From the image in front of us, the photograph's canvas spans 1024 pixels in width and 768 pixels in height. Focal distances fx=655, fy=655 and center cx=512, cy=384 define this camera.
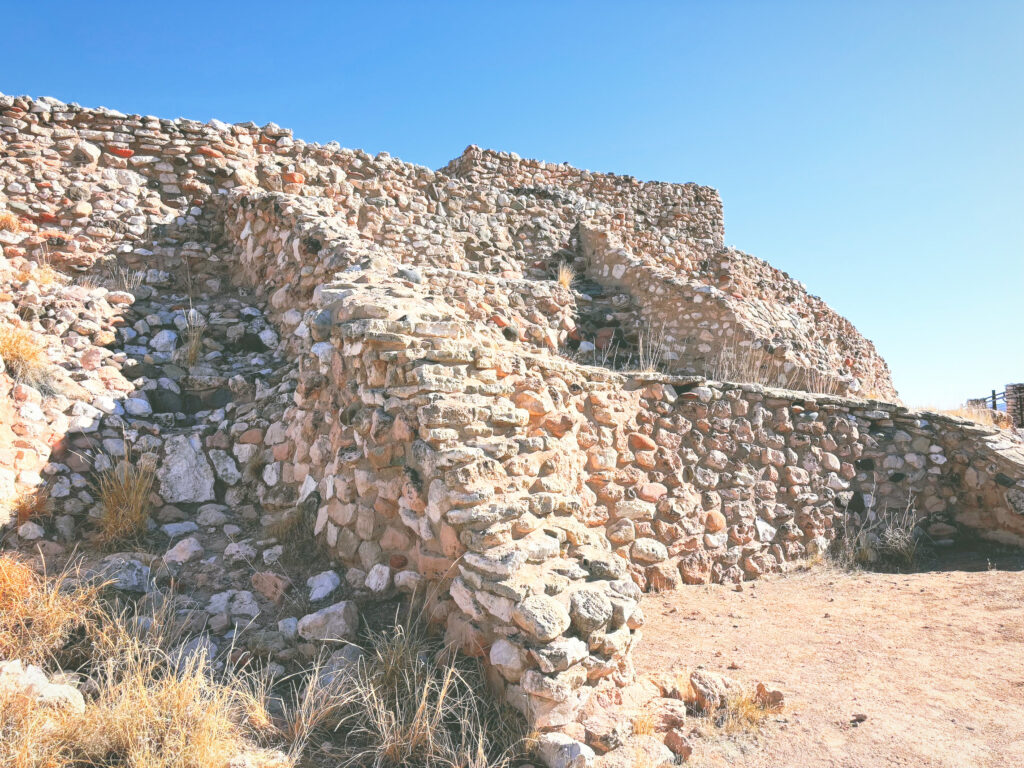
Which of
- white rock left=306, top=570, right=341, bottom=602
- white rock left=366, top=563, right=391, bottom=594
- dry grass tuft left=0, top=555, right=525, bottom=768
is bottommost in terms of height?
dry grass tuft left=0, top=555, right=525, bottom=768

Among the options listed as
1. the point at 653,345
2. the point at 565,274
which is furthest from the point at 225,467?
the point at 565,274

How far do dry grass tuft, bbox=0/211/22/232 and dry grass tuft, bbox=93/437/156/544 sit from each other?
3.32 m

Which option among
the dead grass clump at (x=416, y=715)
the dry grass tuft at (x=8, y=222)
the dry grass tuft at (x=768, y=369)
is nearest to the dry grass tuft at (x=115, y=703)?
the dead grass clump at (x=416, y=715)

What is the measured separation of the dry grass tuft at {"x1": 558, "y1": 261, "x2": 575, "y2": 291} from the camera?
8.30 m

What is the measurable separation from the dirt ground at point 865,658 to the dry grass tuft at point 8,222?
20.8 ft

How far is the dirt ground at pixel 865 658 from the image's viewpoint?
9.30 ft

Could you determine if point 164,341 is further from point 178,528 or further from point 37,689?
point 37,689

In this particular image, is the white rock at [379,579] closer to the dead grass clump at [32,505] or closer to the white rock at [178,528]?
the white rock at [178,528]

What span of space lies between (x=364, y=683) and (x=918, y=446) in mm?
5933

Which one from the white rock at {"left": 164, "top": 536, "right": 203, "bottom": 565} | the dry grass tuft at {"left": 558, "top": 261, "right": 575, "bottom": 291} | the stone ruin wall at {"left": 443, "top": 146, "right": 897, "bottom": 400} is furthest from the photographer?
the dry grass tuft at {"left": 558, "top": 261, "right": 575, "bottom": 291}

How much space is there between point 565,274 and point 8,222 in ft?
19.1

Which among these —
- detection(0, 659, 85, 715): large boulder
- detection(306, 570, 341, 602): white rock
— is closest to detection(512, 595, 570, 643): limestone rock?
detection(306, 570, 341, 602): white rock

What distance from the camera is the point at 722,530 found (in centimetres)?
522

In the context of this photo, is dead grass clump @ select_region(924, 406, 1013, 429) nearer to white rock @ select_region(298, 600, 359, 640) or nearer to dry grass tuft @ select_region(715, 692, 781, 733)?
dry grass tuft @ select_region(715, 692, 781, 733)
